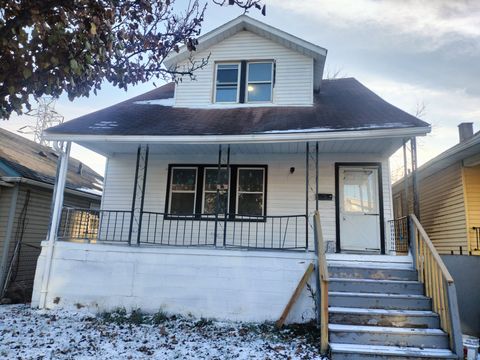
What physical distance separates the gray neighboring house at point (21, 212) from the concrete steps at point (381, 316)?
291 inches

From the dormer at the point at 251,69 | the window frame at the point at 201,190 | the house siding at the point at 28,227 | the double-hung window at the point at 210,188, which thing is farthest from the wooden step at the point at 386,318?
the house siding at the point at 28,227

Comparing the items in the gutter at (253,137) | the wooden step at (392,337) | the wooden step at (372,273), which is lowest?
the wooden step at (392,337)

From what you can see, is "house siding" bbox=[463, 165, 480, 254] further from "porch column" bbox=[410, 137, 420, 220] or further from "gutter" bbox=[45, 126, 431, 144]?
"gutter" bbox=[45, 126, 431, 144]

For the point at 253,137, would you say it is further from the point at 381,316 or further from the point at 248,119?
the point at 381,316

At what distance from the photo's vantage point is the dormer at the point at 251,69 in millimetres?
9352

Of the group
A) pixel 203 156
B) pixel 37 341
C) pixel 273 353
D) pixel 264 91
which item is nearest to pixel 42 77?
pixel 37 341

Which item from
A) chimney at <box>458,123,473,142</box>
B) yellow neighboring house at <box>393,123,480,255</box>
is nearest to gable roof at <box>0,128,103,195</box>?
yellow neighboring house at <box>393,123,480,255</box>

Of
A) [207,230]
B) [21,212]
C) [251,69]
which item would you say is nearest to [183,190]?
[207,230]

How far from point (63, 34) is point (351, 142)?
19.4ft

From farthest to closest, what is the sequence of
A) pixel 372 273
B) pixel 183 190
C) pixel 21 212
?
pixel 21 212, pixel 183 190, pixel 372 273

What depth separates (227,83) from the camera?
978cm

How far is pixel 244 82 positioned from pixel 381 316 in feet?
22.0

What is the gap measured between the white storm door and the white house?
2 cm

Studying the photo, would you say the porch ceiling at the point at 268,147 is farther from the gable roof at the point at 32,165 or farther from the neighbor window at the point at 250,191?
the gable roof at the point at 32,165
